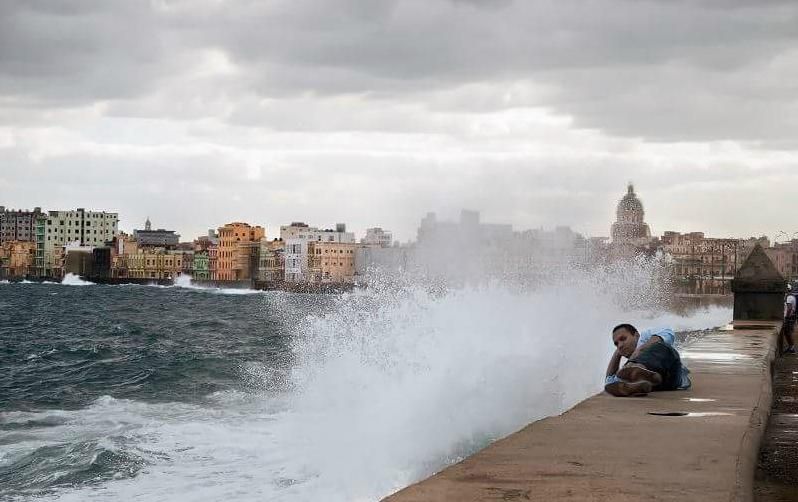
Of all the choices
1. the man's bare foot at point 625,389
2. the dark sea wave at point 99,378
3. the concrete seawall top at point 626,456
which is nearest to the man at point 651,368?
the man's bare foot at point 625,389

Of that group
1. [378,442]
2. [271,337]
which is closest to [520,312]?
[378,442]

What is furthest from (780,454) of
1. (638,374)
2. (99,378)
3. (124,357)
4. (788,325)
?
(124,357)

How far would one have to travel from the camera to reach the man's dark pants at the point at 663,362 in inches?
269

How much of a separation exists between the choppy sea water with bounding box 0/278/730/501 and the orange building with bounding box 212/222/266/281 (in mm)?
133781

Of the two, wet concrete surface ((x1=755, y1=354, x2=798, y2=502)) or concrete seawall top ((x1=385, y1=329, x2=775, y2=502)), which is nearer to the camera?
concrete seawall top ((x1=385, y1=329, x2=775, y2=502))

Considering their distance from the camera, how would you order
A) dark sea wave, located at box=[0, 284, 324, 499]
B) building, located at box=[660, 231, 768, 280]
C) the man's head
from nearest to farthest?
the man's head → dark sea wave, located at box=[0, 284, 324, 499] → building, located at box=[660, 231, 768, 280]

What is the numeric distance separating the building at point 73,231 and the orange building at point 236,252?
34.4 meters

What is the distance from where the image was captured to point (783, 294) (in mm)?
18984

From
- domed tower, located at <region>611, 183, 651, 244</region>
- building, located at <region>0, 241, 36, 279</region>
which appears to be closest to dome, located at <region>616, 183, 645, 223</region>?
domed tower, located at <region>611, 183, 651, 244</region>

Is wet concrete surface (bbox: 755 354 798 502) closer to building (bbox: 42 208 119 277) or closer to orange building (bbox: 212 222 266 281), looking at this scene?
orange building (bbox: 212 222 266 281)

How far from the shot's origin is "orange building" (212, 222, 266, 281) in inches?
6216

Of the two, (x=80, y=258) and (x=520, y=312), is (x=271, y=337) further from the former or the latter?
(x=80, y=258)

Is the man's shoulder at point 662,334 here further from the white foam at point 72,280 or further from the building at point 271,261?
the white foam at point 72,280

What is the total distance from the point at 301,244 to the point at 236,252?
17437 millimetres
